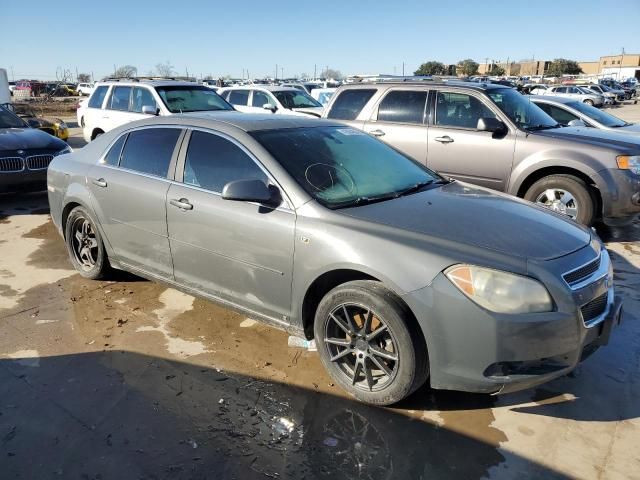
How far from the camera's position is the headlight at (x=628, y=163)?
6.02 metres

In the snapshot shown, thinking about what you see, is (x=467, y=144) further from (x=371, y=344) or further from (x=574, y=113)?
(x=371, y=344)

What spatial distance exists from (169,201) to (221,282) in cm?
77

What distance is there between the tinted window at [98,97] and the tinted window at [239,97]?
12.7 feet

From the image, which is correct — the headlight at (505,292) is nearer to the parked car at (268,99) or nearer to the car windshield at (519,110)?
the car windshield at (519,110)

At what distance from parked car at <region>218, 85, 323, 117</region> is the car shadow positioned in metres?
11.2

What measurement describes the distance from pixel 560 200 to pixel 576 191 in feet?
0.66

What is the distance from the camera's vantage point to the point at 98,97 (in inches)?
462

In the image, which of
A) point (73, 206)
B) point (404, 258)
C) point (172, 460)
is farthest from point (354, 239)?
point (73, 206)

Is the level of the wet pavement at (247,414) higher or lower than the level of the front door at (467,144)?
lower

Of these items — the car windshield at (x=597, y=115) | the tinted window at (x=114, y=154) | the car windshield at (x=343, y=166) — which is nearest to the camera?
the car windshield at (x=343, y=166)

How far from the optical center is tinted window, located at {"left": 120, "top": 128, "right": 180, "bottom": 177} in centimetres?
412

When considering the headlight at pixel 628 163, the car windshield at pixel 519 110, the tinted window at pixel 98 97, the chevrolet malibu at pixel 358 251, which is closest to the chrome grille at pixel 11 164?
the chevrolet malibu at pixel 358 251

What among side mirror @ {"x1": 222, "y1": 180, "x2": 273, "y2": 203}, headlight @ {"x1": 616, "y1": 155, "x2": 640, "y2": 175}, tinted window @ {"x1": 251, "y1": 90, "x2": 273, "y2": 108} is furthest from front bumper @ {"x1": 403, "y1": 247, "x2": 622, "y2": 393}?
tinted window @ {"x1": 251, "y1": 90, "x2": 273, "y2": 108}

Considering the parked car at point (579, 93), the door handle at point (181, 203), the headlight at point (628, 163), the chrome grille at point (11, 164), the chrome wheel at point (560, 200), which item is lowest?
the chrome wheel at point (560, 200)
